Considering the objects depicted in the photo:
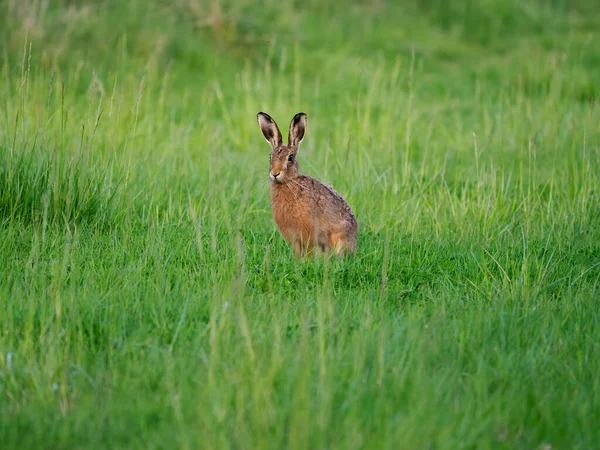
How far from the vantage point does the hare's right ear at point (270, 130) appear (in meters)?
5.12

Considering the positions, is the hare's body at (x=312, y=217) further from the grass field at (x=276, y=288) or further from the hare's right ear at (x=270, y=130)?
the hare's right ear at (x=270, y=130)

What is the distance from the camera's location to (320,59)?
11.0m

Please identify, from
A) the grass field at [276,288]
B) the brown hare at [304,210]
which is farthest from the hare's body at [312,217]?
the grass field at [276,288]

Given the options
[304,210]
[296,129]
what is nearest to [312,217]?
[304,210]

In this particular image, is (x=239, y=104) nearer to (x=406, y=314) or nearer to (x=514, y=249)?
(x=514, y=249)

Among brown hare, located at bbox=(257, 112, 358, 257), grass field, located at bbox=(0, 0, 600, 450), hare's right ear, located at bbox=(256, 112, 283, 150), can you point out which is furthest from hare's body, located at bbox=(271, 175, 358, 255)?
hare's right ear, located at bbox=(256, 112, 283, 150)

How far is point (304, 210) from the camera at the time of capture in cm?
485

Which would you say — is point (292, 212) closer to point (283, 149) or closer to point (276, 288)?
point (283, 149)

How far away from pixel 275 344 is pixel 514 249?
7.79 ft

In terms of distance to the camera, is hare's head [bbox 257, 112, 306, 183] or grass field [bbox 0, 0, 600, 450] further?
hare's head [bbox 257, 112, 306, 183]

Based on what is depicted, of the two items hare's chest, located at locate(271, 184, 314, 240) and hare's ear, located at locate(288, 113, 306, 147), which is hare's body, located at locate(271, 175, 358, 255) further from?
hare's ear, located at locate(288, 113, 306, 147)

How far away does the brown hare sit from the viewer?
484 centimetres

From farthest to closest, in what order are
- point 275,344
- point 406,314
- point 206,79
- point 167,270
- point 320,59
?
point 320,59, point 206,79, point 167,270, point 406,314, point 275,344

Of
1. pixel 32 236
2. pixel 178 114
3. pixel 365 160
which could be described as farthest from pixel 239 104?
pixel 32 236
